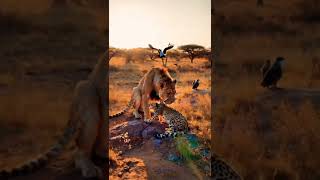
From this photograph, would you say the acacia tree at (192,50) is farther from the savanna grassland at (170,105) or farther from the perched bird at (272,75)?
the perched bird at (272,75)

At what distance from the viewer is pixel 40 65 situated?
321cm

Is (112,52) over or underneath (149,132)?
over

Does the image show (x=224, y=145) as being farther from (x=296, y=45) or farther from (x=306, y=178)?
(x=296, y=45)

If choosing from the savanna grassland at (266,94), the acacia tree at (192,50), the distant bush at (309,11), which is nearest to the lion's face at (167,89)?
the savanna grassland at (266,94)

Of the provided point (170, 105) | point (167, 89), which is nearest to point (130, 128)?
point (167, 89)

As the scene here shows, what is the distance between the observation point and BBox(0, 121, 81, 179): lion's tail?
10.3ft

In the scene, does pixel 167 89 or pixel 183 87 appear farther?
pixel 183 87

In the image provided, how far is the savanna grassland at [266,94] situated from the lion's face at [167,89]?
8.96ft

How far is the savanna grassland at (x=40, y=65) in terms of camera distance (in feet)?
10.5

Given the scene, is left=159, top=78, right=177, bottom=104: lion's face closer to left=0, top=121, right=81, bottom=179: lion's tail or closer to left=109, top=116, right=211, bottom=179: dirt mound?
left=109, top=116, right=211, bottom=179: dirt mound

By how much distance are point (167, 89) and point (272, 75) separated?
9.84 feet

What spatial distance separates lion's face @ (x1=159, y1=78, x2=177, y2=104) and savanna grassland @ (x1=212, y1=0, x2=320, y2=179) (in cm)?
273

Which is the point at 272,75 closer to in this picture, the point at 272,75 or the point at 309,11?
the point at 272,75

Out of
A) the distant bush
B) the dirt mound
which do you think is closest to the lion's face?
the dirt mound
